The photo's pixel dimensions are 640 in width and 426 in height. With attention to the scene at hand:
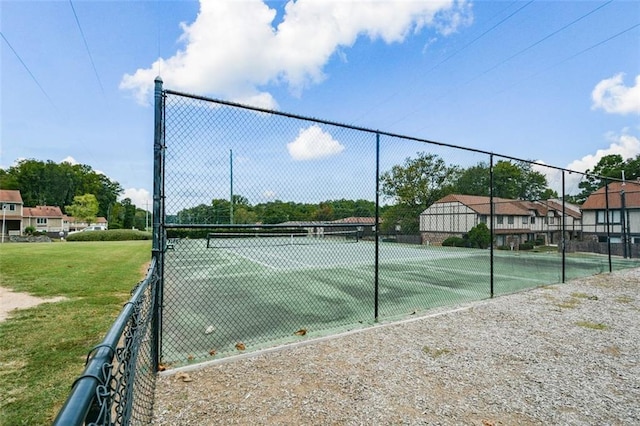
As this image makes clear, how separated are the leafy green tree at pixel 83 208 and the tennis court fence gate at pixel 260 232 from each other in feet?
162

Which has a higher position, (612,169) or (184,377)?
(612,169)

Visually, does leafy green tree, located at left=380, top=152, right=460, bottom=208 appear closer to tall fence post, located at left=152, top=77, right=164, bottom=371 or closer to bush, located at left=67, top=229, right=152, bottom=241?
tall fence post, located at left=152, top=77, right=164, bottom=371

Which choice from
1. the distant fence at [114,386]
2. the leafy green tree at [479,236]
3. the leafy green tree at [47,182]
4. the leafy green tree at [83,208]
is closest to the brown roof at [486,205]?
the leafy green tree at [479,236]

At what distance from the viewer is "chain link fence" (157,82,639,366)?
270cm

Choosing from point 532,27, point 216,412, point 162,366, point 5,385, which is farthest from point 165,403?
point 532,27

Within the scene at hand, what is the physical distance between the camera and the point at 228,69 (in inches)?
184

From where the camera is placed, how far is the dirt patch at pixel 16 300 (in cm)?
418

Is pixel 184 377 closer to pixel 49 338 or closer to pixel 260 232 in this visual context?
pixel 260 232

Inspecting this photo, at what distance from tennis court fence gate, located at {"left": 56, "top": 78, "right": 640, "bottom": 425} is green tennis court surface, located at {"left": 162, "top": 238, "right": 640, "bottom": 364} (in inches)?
1.3

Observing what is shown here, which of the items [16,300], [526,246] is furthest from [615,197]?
[16,300]

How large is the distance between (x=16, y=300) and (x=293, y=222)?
185 inches

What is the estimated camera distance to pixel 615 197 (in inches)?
720

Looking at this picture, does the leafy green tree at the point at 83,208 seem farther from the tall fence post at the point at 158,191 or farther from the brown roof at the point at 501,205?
the tall fence post at the point at 158,191

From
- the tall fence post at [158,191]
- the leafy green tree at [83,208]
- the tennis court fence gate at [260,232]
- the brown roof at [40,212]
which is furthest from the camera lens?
the leafy green tree at [83,208]
